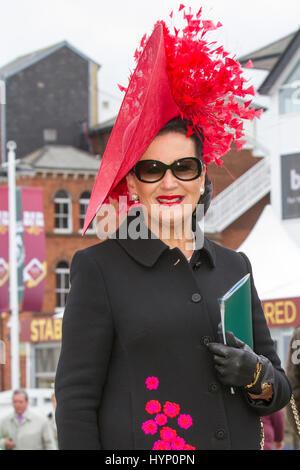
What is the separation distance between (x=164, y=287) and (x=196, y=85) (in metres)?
0.55

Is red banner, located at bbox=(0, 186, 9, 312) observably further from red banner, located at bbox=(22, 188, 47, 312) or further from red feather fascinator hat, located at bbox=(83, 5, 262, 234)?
red feather fascinator hat, located at bbox=(83, 5, 262, 234)

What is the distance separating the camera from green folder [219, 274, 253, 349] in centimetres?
218

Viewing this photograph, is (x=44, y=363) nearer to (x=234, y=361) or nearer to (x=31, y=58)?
(x=31, y=58)

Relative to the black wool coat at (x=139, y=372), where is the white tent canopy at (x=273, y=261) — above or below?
above

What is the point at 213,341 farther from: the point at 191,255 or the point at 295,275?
the point at 295,275

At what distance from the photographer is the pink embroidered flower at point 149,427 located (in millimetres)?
2264

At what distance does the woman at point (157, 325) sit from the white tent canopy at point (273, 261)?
7675 millimetres

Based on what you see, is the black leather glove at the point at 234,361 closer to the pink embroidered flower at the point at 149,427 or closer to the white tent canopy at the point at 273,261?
the pink embroidered flower at the point at 149,427

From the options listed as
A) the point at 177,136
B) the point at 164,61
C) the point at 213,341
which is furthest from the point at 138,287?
the point at 164,61

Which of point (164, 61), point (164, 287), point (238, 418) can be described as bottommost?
point (238, 418)

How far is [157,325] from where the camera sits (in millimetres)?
2293

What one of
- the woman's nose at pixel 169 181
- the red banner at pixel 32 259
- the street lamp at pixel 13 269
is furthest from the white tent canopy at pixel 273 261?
the red banner at pixel 32 259

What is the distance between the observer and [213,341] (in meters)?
2.32

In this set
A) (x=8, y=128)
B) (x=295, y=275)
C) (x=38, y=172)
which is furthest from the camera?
(x=8, y=128)
